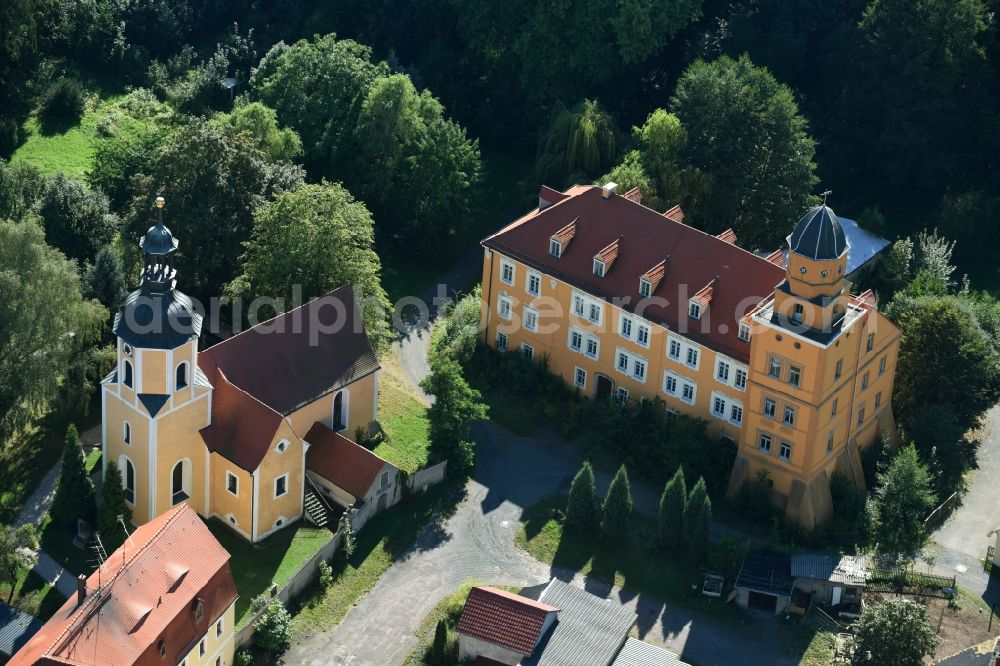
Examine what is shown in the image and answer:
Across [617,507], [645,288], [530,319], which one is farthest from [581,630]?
[530,319]

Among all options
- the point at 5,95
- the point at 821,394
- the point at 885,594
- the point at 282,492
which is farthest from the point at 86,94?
the point at 885,594

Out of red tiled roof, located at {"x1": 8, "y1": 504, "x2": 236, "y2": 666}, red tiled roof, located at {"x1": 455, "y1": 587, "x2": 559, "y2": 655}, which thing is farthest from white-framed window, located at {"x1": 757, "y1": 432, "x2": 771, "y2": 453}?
red tiled roof, located at {"x1": 8, "y1": 504, "x2": 236, "y2": 666}

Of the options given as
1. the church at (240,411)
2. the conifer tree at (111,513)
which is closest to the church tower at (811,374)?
the church at (240,411)

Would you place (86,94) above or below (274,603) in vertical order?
above

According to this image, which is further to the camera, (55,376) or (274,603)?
(55,376)

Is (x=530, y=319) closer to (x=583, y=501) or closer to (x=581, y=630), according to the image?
(x=583, y=501)

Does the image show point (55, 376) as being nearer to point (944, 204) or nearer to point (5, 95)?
point (5, 95)
